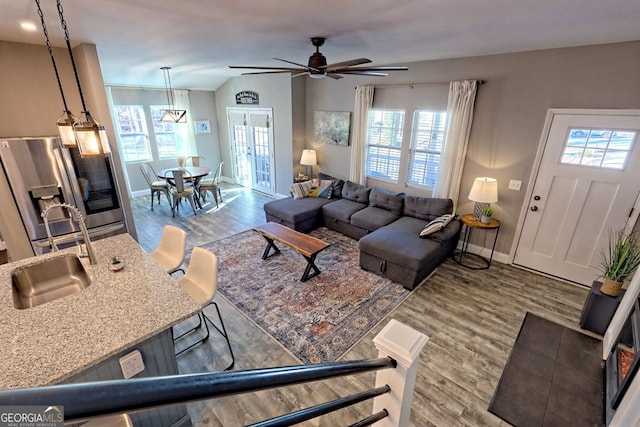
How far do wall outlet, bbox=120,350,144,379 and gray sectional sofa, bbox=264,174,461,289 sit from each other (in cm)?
284

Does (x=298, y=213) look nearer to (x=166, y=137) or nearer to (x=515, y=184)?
(x=515, y=184)

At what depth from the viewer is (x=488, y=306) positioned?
338 centimetres

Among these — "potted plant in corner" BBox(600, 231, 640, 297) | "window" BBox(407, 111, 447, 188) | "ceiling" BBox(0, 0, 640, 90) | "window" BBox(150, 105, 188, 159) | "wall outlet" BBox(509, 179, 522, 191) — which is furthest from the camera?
"window" BBox(150, 105, 188, 159)

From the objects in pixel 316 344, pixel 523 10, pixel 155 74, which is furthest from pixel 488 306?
pixel 155 74

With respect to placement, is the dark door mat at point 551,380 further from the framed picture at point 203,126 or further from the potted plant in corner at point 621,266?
the framed picture at point 203,126

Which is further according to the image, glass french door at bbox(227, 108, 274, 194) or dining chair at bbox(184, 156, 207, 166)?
dining chair at bbox(184, 156, 207, 166)

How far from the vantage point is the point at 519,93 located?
12.3 feet

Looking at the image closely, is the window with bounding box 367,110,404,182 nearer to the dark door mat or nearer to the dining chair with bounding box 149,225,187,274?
the dark door mat

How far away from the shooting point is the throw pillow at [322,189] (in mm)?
5672

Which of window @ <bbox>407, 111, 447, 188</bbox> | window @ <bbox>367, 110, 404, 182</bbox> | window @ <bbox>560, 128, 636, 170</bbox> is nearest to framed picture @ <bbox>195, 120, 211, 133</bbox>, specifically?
window @ <bbox>367, 110, 404, 182</bbox>

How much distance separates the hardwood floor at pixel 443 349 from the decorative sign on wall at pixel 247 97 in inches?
198

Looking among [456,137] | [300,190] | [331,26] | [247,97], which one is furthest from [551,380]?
[247,97]

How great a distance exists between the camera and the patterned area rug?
287 cm

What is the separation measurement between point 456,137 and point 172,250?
4.09 metres
